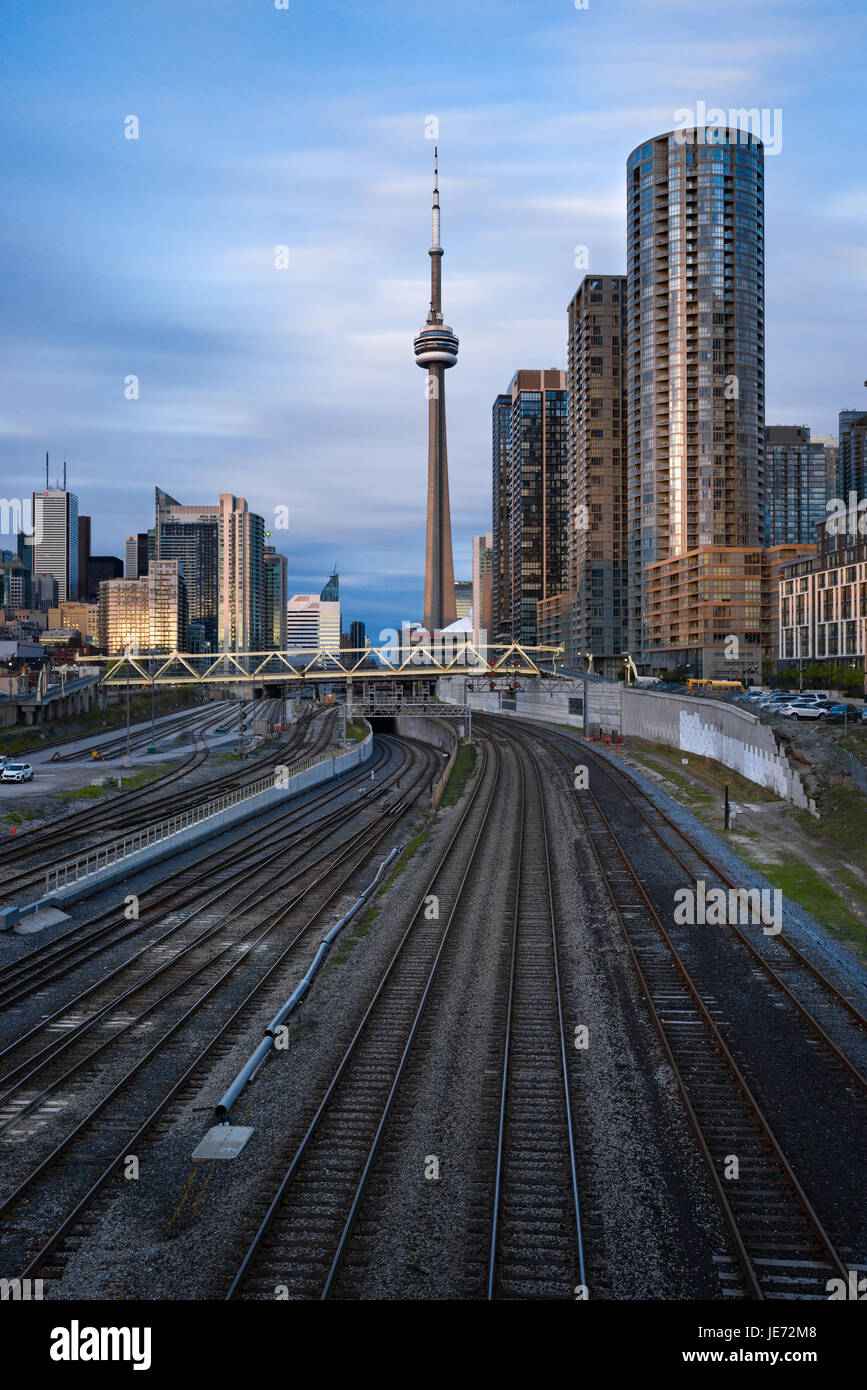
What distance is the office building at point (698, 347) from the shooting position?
Result: 140875 mm

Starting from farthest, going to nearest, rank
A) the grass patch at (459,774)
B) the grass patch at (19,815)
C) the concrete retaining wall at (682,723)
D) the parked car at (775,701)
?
the parked car at (775,701), the grass patch at (459,774), the concrete retaining wall at (682,723), the grass patch at (19,815)

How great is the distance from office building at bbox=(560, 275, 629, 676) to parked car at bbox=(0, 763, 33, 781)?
127m

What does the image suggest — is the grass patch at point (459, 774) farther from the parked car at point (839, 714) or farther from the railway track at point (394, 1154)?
the railway track at point (394, 1154)

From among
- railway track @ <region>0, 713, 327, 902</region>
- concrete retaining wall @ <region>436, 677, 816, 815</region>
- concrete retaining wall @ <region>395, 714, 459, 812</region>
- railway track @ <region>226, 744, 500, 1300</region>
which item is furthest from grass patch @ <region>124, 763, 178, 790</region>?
railway track @ <region>226, 744, 500, 1300</region>

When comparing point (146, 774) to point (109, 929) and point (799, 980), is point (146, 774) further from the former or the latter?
point (799, 980)

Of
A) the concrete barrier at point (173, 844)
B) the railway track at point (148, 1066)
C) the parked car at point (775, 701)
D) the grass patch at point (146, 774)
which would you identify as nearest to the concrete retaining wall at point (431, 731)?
the concrete barrier at point (173, 844)

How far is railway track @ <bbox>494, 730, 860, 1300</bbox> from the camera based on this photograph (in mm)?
9906

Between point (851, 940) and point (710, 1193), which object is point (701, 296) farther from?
point (710, 1193)

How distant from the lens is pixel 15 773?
5369 centimetres

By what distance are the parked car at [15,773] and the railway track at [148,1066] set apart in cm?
3030

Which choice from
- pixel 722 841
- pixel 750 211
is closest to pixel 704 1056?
pixel 722 841

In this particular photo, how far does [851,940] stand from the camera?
21922 millimetres

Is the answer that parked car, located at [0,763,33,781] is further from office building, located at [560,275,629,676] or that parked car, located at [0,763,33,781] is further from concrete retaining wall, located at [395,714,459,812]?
office building, located at [560,275,629,676]

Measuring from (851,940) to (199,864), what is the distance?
23.7 metres
